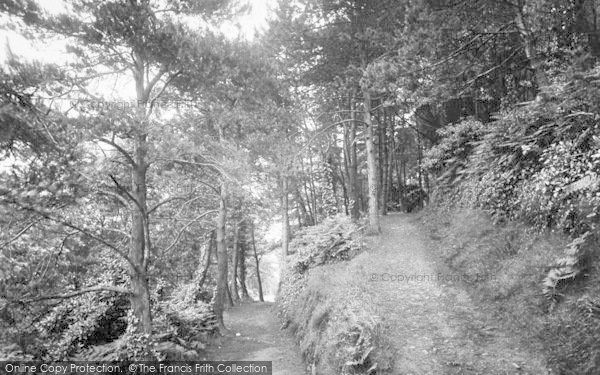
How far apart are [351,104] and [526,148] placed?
12197mm

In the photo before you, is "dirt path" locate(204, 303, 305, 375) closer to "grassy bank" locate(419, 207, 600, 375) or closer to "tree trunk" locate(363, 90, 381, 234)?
"grassy bank" locate(419, 207, 600, 375)

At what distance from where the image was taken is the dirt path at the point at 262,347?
8.83m

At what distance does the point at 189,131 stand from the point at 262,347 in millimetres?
7157

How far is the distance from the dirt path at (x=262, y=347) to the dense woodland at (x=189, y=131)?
827mm

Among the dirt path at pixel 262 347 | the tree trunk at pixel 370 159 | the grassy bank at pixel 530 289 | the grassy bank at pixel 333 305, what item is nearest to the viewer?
the grassy bank at pixel 530 289

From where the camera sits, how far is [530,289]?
19.0 ft

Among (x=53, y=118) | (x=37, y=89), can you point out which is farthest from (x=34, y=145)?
(x=37, y=89)

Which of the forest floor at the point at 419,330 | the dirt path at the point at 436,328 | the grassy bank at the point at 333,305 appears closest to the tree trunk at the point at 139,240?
the forest floor at the point at 419,330

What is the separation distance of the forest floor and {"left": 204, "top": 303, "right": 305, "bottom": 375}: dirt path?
0.03 m

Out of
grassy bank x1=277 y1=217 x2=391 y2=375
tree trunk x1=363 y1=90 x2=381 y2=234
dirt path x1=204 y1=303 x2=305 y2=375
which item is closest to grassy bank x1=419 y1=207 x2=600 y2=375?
grassy bank x1=277 y1=217 x2=391 y2=375

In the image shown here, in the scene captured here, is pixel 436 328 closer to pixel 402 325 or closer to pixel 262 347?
pixel 402 325

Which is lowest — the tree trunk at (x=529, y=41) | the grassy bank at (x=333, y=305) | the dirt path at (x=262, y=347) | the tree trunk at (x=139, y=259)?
the dirt path at (x=262, y=347)

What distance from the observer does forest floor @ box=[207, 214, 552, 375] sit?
5.19 m

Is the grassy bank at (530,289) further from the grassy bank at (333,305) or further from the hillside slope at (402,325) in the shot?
the grassy bank at (333,305)
